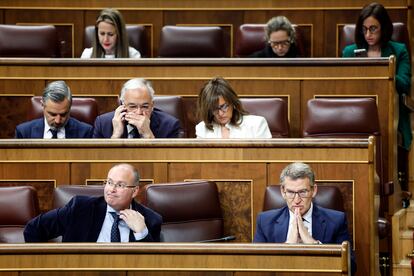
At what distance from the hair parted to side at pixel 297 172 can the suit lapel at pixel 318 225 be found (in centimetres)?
7

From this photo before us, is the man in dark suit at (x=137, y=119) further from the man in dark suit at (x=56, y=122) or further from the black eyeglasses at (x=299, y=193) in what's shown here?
the black eyeglasses at (x=299, y=193)

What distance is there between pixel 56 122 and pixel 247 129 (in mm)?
562

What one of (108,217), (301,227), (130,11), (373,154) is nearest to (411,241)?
(373,154)

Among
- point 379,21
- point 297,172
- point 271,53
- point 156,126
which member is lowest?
point 297,172

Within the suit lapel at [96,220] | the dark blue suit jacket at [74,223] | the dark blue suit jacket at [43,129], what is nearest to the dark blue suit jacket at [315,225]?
the dark blue suit jacket at [74,223]

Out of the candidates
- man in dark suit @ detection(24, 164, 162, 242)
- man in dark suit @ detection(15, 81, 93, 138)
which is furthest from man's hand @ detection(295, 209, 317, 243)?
man in dark suit @ detection(15, 81, 93, 138)

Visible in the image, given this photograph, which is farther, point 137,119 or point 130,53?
point 130,53

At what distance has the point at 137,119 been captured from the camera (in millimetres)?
3252

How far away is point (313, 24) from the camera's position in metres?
Result: 4.35

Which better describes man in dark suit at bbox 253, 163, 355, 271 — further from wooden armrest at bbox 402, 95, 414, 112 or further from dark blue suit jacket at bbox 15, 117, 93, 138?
wooden armrest at bbox 402, 95, 414, 112

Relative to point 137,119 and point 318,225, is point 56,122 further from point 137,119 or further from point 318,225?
point 318,225

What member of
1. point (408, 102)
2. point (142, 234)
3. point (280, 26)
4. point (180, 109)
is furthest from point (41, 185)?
point (408, 102)

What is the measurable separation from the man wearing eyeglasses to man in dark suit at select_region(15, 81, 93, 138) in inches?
30.3

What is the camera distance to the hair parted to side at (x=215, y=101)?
328 cm
